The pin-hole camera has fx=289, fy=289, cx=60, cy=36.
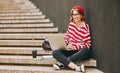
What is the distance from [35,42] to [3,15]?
255 cm

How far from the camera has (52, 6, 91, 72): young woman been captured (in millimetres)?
4156

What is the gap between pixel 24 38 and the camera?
5.88m

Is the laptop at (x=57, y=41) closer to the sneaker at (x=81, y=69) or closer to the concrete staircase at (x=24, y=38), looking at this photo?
the concrete staircase at (x=24, y=38)

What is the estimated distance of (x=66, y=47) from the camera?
4.33 meters

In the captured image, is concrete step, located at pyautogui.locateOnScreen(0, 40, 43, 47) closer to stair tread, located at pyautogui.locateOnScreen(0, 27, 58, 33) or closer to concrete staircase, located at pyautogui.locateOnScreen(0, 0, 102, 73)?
concrete staircase, located at pyautogui.locateOnScreen(0, 0, 102, 73)

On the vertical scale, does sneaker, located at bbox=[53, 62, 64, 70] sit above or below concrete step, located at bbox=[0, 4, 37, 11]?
below

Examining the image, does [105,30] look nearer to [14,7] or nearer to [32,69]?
[32,69]

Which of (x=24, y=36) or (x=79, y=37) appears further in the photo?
(x=24, y=36)

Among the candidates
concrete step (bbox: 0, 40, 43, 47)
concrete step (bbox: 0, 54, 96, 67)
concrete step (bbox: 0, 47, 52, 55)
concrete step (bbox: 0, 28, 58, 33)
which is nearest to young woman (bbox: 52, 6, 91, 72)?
concrete step (bbox: 0, 54, 96, 67)

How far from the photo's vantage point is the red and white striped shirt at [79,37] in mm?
4398

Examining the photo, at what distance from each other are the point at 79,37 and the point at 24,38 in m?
1.76

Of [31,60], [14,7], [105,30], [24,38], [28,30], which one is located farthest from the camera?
[14,7]

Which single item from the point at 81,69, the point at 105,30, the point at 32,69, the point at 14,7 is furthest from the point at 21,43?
the point at 14,7

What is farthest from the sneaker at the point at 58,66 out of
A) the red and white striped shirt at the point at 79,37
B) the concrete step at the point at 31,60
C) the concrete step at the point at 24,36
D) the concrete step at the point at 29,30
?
the concrete step at the point at 29,30
